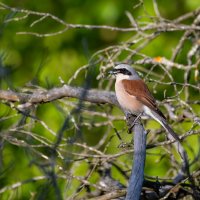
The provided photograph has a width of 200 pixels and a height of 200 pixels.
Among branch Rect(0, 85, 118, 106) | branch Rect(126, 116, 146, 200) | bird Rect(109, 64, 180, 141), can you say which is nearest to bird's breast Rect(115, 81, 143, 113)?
bird Rect(109, 64, 180, 141)

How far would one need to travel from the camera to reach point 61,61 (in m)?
7.60

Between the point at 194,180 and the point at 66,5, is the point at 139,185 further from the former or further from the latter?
the point at 66,5

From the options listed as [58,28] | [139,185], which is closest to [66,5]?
[58,28]

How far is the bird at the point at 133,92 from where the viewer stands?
198 inches

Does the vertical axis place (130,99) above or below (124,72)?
below

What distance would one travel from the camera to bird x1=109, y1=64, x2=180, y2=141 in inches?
198

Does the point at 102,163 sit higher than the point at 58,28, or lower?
lower

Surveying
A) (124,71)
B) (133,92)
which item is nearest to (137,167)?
(124,71)

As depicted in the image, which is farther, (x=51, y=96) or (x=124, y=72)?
(x=124, y=72)

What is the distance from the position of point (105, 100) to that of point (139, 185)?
1.09m

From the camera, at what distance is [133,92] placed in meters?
5.41

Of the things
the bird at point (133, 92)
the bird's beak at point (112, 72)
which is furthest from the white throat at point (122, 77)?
the bird's beak at point (112, 72)

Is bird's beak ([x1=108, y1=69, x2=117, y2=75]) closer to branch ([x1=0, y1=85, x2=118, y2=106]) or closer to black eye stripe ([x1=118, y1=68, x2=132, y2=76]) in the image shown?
black eye stripe ([x1=118, y1=68, x2=132, y2=76])

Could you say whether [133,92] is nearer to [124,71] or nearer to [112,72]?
[124,71]
